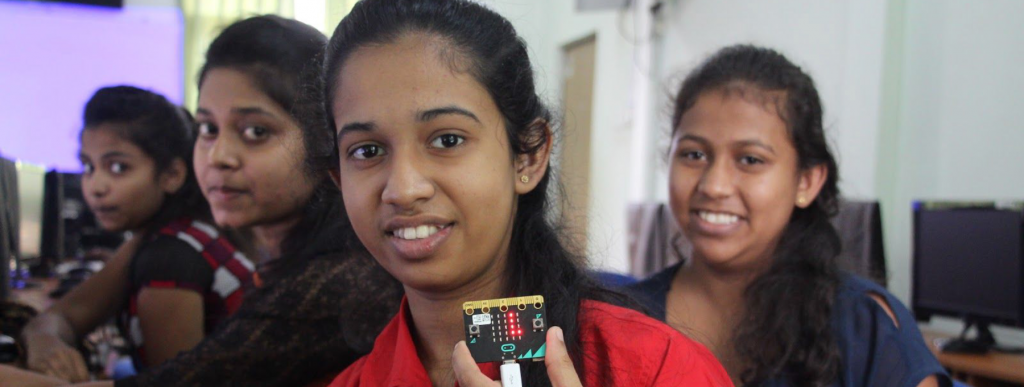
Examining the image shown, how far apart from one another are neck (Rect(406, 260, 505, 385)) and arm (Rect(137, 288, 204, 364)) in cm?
66

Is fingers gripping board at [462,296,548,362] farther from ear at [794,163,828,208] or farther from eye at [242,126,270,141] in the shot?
ear at [794,163,828,208]

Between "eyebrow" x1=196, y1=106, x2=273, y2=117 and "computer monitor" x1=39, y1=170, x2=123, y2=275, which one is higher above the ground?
"eyebrow" x1=196, y1=106, x2=273, y2=117

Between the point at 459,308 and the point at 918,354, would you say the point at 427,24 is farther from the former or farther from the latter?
the point at 918,354

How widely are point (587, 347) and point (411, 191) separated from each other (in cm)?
28

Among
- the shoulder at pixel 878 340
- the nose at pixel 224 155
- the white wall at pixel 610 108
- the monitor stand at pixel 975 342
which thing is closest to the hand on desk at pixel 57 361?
the nose at pixel 224 155

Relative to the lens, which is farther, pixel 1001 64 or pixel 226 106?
pixel 1001 64

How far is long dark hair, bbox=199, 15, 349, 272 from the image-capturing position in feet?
3.99

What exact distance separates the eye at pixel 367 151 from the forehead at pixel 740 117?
2.65ft

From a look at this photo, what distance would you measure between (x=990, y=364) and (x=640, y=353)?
5.75 feet

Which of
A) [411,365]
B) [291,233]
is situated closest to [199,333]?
[291,233]

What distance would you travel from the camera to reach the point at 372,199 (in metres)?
0.88

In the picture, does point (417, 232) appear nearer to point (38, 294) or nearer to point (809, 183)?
point (809, 183)

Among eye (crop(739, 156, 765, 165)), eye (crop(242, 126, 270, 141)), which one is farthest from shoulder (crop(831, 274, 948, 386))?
eye (crop(242, 126, 270, 141))

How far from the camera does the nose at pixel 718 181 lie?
1.42 metres
